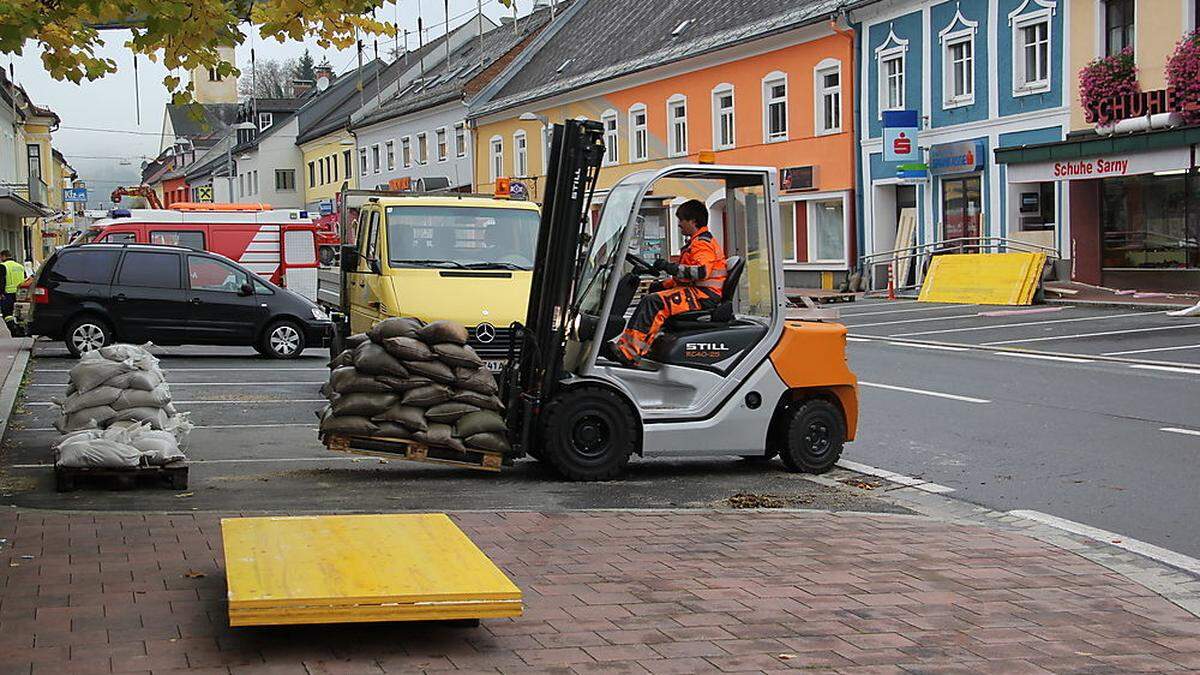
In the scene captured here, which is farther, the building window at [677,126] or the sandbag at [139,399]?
the building window at [677,126]

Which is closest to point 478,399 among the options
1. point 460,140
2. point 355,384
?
point 355,384

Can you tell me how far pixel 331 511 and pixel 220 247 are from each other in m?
21.9

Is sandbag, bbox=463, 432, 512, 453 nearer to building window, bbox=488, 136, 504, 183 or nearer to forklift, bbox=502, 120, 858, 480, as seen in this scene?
forklift, bbox=502, 120, 858, 480

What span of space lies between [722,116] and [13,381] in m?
28.0

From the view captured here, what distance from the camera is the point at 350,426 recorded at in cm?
965

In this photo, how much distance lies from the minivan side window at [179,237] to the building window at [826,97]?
16441 millimetres

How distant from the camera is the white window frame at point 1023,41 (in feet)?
99.6

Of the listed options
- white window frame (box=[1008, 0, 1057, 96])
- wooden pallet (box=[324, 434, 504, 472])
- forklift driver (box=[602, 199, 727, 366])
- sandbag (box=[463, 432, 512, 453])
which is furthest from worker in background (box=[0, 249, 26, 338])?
forklift driver (box=[602, 199, 727, 366])

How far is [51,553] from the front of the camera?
6895mm

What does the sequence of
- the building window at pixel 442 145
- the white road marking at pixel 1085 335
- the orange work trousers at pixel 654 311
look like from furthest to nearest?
the building window at pixel 442 145 < the white road marking at pixel 1085 335 < the orange work trousers at pixel 654 311

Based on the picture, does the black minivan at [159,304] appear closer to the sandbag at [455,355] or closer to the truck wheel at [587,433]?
the sandbag at [455,355]

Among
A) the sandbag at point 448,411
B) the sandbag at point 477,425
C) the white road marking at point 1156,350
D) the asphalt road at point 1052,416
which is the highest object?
the sandbag at point 448,411

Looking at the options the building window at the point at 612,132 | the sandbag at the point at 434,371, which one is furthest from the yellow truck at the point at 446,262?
the building window at the point at 612,132

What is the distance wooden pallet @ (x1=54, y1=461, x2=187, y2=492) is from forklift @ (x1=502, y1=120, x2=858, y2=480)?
86.4 inches
